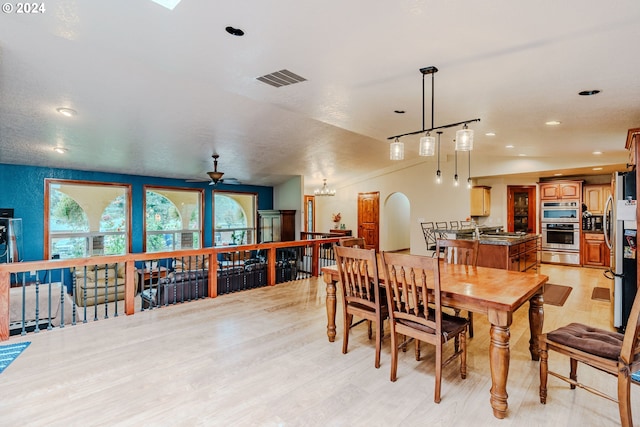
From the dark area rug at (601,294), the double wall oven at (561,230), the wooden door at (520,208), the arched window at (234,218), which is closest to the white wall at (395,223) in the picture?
the wooden door at (520,208)

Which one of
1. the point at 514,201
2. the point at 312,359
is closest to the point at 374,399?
the point at 312,359

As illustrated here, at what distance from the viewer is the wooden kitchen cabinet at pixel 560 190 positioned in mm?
7543

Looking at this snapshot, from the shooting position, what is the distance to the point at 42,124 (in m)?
4.20

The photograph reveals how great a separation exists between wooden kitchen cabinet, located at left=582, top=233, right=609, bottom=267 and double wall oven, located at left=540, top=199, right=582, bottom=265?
0.13m

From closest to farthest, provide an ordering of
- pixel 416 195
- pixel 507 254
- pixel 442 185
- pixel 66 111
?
1. pixel 66 111
2. pixel 507 254
3. pixel 442 185
4. pixel 416 195

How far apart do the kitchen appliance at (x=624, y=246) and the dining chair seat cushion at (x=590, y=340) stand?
1644mm

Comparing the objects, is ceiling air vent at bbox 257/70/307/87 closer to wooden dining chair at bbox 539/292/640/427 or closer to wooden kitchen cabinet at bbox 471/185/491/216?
wooden dining chair at bbox 539/292/640/427

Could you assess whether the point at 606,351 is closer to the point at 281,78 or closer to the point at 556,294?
the point at 281,78

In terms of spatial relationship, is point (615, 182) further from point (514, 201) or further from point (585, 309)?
point (514, 201)

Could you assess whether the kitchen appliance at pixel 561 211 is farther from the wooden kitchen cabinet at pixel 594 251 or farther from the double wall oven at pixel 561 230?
the wooden kitchen cabinet at pixel 594 251

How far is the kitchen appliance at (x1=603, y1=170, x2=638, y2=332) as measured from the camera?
3.20 metres

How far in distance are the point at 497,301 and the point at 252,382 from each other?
6.11ft

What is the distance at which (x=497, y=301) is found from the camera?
2.07m

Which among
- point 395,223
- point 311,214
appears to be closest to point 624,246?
point 395,223
